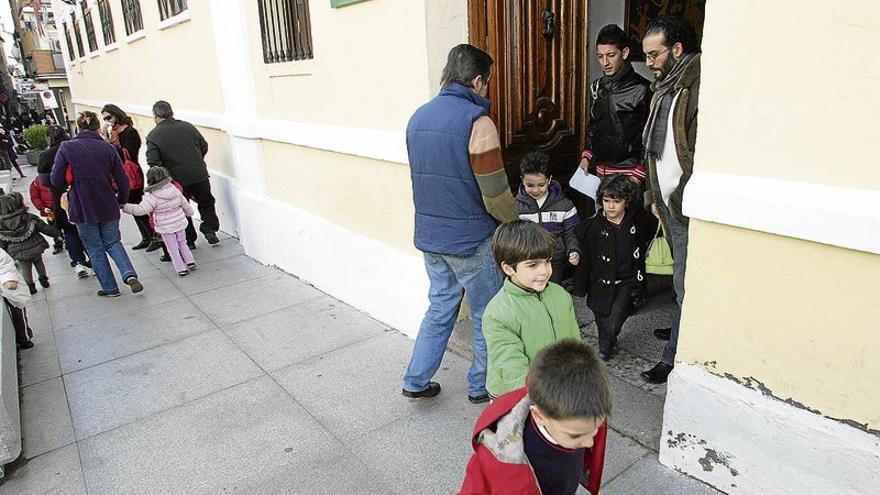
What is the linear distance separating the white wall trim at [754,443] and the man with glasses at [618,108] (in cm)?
151

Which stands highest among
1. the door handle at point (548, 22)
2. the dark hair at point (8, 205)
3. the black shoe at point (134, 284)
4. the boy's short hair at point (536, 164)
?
the door handle at point (548, 22)

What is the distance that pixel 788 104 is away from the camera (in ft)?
6.47

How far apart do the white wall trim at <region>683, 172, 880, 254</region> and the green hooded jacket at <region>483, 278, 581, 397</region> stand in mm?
667

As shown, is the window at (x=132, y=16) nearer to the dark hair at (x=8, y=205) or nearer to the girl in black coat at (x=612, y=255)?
the dark hair at (x=8, y=205)

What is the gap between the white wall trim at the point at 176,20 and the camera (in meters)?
6.90

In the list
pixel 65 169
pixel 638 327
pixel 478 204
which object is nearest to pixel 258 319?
pixel 65 169

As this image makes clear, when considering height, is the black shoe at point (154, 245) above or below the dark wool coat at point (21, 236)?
below

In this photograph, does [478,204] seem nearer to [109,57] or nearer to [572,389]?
[572,389]

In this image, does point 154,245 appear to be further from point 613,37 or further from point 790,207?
point 790,207

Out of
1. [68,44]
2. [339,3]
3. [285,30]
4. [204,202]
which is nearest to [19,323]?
[204,202]

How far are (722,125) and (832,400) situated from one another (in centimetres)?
104

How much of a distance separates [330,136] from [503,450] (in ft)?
11.4

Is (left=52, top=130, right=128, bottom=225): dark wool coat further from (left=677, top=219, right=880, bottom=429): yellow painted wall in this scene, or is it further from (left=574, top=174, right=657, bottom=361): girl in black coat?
(left=677, top=219, right=880, bottom=429): yellow painted wall

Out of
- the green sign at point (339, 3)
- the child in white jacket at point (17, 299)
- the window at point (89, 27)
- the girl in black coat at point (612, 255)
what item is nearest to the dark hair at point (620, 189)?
the girl in black coat at point (612, 255)
